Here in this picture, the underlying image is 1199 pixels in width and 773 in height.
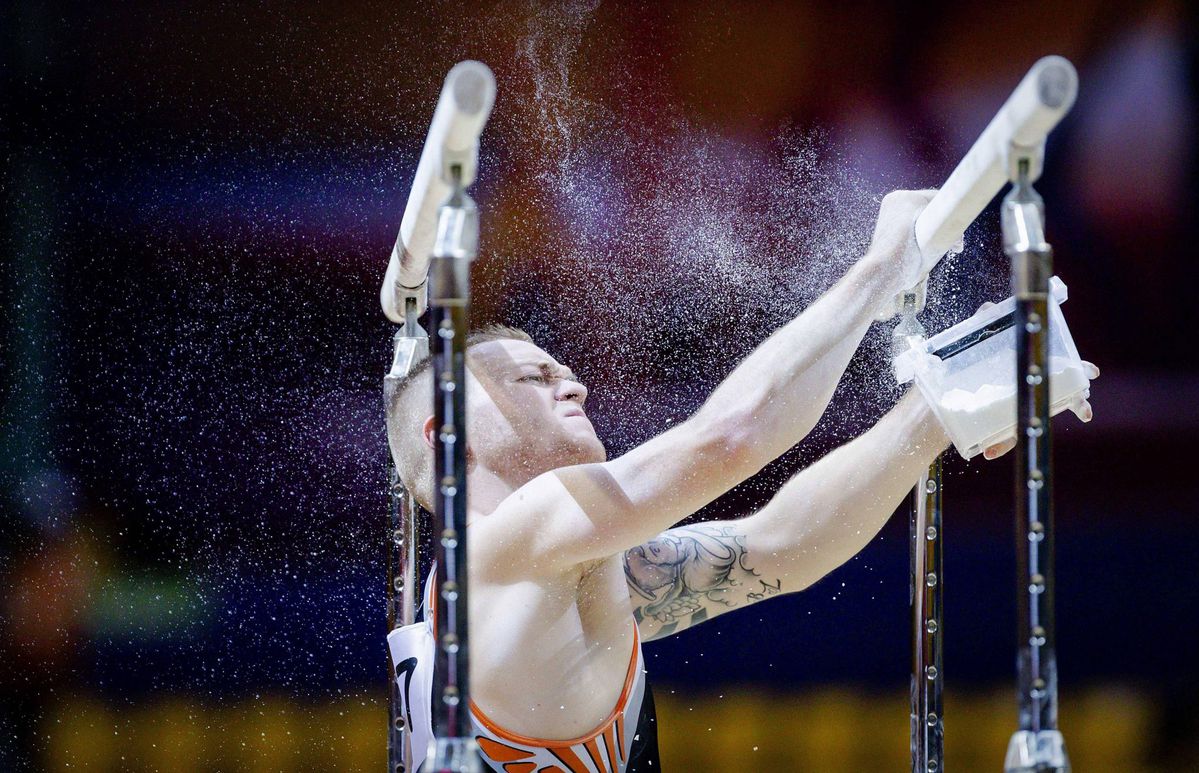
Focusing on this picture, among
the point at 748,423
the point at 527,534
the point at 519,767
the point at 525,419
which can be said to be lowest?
the point at 519,767

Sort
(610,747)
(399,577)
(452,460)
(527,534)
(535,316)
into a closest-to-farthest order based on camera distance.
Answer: (452,460) → (527,534) → (610,747) → (399,577) → (535,316)

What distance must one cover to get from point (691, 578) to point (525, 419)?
43cm

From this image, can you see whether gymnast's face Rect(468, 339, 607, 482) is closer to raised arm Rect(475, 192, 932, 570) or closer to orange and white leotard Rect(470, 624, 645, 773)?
raised arm Rect(475, 192, 932, 570)

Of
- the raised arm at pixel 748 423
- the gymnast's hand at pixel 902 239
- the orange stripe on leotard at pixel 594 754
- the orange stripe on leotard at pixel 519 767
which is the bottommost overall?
the orange stripe on leotard at pixel 519 767

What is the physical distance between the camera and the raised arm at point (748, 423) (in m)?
1.68

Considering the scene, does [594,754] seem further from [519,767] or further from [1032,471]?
[1032,471]

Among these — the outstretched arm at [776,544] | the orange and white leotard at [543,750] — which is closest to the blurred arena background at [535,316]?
the outstretched arm at [776,544]

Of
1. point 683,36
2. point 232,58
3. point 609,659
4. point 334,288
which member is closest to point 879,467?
point 609,659

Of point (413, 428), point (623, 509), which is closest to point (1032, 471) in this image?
point (623, 509)

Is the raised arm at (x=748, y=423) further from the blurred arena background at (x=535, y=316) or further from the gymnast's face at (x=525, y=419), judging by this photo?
the blurred arena background at (x=535, y=316)

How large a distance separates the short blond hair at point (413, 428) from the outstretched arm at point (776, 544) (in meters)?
0.39

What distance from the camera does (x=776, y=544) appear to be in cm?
216

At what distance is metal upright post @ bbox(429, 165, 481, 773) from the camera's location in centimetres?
125

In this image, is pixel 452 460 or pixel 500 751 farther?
pixel 500 751
